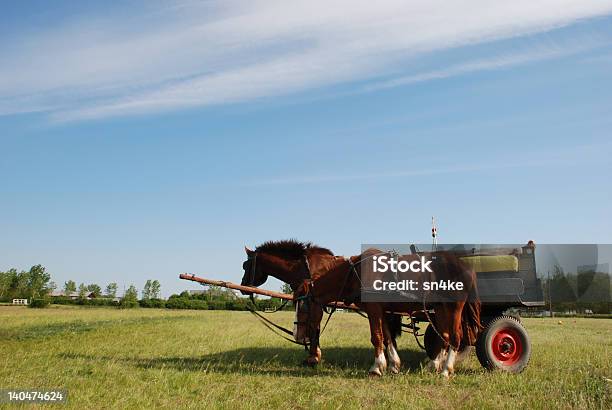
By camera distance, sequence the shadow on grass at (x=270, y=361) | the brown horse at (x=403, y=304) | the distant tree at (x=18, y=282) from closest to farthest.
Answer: the brown horse at (x=403, y=304)
the shadow on grass at (x=270, y=361)
the distant tree at (x=18, y=282)

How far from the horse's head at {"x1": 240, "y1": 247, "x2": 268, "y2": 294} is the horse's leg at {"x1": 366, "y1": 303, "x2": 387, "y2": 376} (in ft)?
9.68

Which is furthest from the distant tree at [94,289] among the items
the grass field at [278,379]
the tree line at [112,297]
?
the grass field at [278,379]

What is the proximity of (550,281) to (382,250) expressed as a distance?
150 inches

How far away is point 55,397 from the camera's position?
301 inches

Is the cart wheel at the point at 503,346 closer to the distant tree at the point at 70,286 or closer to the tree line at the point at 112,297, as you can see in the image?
the tree line at the point at 112,297

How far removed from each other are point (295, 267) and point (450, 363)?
3909 mm

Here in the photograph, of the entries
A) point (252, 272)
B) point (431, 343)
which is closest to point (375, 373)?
point (431, 343)

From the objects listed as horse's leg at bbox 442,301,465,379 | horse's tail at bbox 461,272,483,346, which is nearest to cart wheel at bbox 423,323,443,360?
horse's tail at bbox 461,272,483,346

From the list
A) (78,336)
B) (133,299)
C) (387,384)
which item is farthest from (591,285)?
(133,299)

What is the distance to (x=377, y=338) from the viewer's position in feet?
34.1

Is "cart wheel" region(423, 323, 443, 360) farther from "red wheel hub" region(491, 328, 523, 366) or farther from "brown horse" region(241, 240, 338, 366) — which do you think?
"brown horse" region(241, 240, 338, 366)

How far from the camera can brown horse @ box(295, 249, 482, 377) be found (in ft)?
33.8

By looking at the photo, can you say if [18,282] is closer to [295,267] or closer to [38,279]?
[38,279]

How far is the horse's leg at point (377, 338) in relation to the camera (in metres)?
10.2
